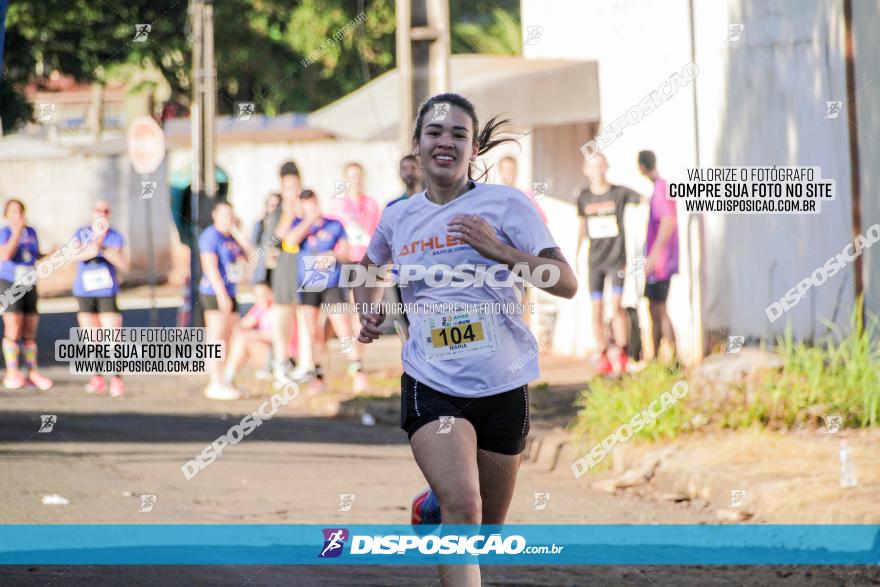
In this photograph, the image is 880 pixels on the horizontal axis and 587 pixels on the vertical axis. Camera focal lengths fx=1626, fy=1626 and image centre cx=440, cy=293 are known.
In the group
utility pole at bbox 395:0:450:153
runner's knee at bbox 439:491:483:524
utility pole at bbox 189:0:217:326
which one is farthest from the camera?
utility pole at bbox 189:0:217:326

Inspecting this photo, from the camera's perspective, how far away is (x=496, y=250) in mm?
5129

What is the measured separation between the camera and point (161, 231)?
3334cm

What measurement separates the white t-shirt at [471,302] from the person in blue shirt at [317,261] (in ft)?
25.0

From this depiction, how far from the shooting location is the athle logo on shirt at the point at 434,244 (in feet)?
17.5

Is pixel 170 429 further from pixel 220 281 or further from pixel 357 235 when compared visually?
pixel 357 235

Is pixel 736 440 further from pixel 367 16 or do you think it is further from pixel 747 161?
pixel 367 16

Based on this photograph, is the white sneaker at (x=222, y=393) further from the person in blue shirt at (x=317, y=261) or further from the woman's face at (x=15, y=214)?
the woman's face at (x=15, y=214)

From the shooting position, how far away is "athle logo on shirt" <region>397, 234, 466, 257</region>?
5.32 meters

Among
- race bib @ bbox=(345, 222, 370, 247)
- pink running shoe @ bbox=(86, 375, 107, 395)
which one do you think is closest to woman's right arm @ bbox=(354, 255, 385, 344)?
pink running shoe @ bbox=(86, 375, 107, 395)

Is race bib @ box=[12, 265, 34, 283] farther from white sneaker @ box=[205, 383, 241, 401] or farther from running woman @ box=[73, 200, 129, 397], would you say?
white sneaker @ box=[205, 383, 241, 401]

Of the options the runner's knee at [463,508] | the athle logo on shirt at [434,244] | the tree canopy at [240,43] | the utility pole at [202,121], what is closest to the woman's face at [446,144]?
the athle logo on shirt at [434,244]

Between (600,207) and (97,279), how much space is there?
4.32 meters

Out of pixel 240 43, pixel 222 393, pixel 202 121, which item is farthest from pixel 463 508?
pixel 240 43

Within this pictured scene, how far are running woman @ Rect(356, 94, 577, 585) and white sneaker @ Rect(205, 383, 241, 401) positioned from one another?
8.51 meters
